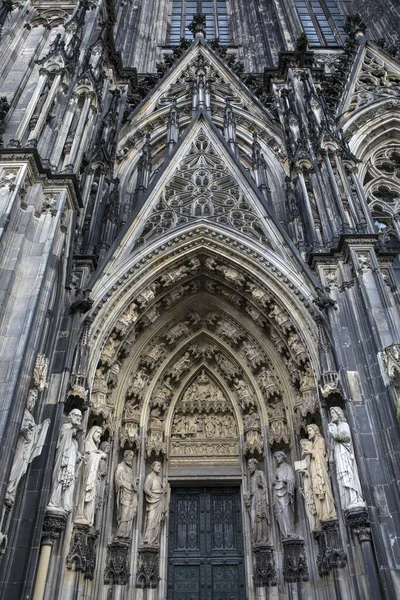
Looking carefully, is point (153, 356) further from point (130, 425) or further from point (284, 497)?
point (284, 497)

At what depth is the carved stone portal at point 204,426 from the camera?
394 inches

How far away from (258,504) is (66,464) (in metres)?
3.54

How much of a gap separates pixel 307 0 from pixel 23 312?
21610 mm

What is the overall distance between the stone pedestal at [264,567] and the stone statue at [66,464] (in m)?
3.34

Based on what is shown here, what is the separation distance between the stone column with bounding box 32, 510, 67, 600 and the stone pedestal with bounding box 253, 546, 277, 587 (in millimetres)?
3426

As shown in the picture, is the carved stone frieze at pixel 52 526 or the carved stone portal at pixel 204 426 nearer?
the carved stone frieze at pixel 52 526

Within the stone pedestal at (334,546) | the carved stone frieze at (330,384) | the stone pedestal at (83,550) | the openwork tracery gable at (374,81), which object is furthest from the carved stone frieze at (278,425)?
the openwork tracery gable at (374,81)

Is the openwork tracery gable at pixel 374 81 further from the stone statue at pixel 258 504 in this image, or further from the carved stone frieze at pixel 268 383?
the stone statue at pixel 258 504

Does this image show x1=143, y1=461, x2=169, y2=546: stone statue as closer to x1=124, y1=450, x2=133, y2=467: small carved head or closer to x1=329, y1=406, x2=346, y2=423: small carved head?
x1=124, y1=450, x2=133, y2=467: small carved head

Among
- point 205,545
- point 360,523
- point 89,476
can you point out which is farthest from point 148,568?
point 360,523

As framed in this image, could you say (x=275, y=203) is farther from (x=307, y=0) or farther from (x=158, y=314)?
(x=307, y=0)

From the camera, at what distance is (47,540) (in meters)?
6.68

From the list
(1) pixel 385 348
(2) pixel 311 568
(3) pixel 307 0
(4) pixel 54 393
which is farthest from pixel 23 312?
(3) pixel 307 0

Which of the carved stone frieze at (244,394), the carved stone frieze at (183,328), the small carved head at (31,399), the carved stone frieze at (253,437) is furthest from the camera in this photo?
the carved stone frieze at (183,328)
